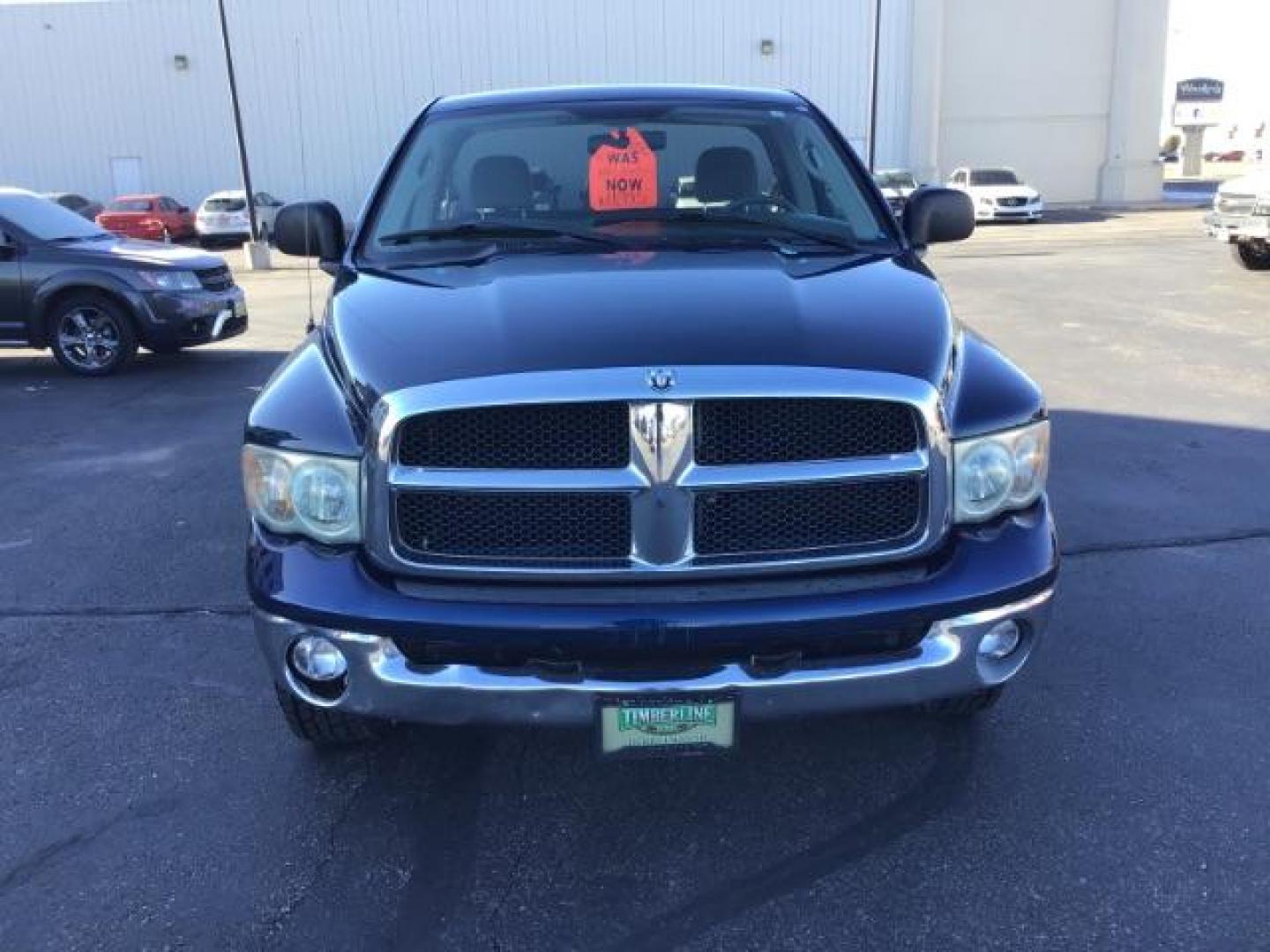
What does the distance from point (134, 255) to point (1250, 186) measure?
1262 centimetres

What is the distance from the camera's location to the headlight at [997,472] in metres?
2.64

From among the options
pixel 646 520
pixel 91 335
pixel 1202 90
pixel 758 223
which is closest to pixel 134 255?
pixel 91 335

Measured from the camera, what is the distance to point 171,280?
984cm

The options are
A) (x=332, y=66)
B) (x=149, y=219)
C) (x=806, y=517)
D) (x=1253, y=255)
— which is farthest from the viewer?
(x=332, y=66)

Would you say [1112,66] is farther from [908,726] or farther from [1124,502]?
[908,726]

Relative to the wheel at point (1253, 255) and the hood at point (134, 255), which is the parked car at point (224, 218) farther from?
the wheel at point (1253, 255)

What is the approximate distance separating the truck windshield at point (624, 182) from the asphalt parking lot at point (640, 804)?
1571 millimetres

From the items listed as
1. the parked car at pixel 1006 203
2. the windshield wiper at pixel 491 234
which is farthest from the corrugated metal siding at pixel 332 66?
the windshield wiper at pixel 491 234

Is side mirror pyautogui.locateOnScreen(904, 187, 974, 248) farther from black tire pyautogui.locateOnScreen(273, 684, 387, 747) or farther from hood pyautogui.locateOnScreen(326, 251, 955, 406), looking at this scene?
black tire pyautogui.locateOnScreen(273, 684, 387, 747)

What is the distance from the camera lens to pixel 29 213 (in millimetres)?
10047

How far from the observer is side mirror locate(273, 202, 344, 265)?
4.16 metres

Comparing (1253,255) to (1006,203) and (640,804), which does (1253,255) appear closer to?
(640,804)

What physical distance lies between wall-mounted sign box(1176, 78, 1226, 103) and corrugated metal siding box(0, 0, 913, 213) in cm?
2549

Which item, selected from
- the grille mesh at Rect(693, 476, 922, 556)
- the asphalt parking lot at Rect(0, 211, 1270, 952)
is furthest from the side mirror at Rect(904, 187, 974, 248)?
the grille mesh at Rect(693, 476, 922, 556)
